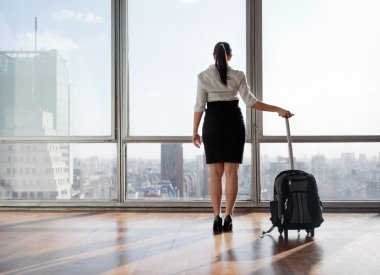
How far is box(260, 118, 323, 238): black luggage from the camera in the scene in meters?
3.44

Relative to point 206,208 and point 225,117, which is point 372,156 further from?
point 225,117

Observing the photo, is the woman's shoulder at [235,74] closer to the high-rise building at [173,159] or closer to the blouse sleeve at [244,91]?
the blouse sleeve at [244,91]

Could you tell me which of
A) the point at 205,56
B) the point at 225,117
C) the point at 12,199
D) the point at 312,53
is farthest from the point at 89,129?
the point at 312,53

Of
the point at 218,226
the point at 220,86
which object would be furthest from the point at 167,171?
the point at 220,86

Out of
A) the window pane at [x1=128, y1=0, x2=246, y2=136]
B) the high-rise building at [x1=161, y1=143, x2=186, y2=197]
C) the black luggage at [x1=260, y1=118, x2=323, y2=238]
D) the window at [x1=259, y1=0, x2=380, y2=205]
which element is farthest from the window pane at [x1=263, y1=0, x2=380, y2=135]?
the black luggage at [x1=260, y1=118, x2=323, y2=238]

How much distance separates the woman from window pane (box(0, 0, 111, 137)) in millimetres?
1652

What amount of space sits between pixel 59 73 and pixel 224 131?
7.30 ft

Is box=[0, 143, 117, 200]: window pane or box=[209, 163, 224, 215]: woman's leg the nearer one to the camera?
box=[209, 163, 224, 215]: woman's leg

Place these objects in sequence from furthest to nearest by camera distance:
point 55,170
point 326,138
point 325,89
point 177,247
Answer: point 55,170 → point 325,89 → point 326,138 → point 177,247

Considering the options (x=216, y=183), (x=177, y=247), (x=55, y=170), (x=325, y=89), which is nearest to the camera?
(x=177, y=247)

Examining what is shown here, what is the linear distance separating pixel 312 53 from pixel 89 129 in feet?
7.49

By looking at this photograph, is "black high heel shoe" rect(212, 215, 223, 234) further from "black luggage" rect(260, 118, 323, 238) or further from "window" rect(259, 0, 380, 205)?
"window" rect(259, 0, 380, 205)

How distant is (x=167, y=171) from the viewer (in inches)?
204

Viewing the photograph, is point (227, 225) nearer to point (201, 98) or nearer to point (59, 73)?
point (201, 98)
